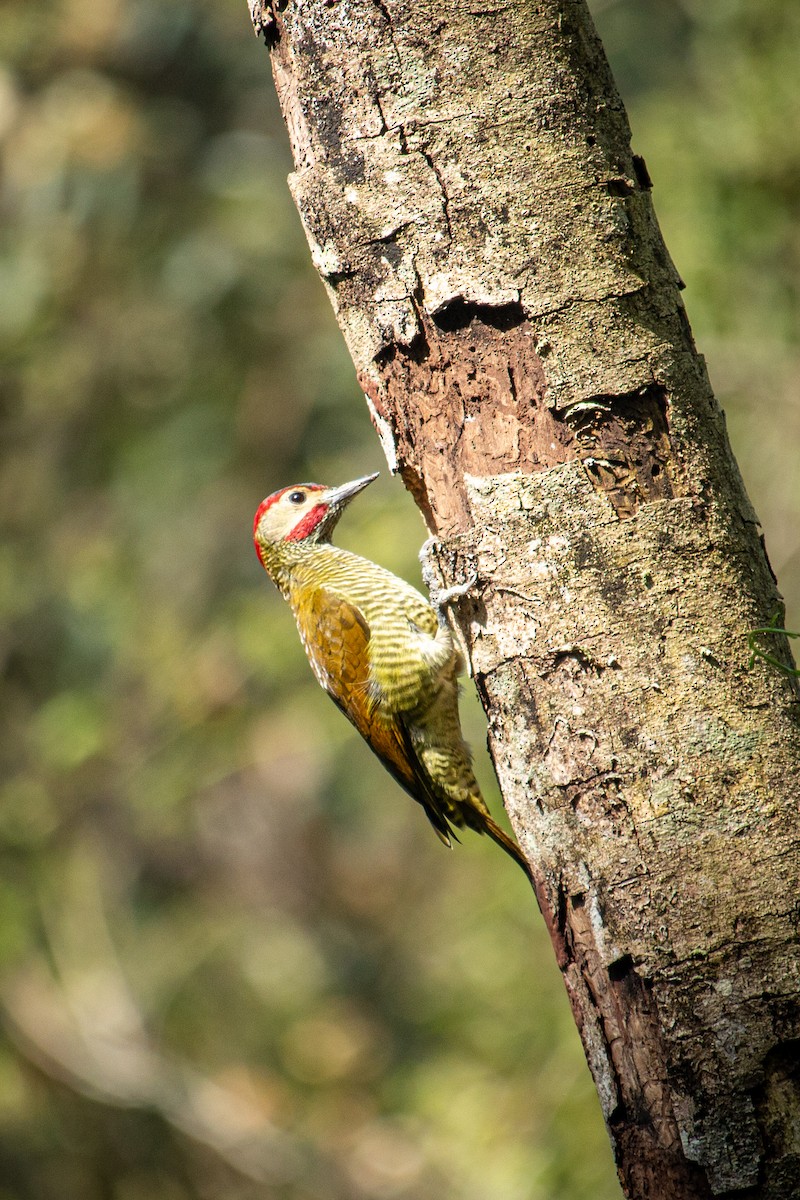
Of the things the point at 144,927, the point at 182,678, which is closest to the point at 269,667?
the point at 182,678

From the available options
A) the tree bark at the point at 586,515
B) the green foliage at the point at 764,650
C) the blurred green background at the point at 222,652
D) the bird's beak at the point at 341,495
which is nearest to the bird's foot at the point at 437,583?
the tree bark at the point at 586,515

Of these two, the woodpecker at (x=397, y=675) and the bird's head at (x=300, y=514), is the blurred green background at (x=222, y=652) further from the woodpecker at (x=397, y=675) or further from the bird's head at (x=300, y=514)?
the woodpecker at (x=397, y=675)

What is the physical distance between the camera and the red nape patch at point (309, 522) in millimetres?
3879

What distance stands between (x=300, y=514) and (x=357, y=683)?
0.84 m

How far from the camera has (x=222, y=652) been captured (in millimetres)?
6363

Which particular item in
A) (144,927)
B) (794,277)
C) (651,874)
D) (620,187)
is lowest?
(144,927)

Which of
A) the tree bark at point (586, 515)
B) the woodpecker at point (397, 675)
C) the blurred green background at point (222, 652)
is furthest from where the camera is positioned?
the blurred green background at point (222, 652)

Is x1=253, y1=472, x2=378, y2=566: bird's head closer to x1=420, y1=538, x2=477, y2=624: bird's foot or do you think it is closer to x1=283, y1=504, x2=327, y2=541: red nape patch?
x1=283, y1=504, x2=327, y2=541: red nape patch

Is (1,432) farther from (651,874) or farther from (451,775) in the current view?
(651,874)

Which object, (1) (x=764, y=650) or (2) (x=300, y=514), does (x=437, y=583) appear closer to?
(1) (x=764, y=650)

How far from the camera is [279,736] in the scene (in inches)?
266

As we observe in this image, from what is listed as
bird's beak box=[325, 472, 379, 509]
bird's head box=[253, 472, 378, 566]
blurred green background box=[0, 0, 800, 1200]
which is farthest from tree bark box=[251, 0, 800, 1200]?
blurred green background box=[0, 0, 800, 1200]

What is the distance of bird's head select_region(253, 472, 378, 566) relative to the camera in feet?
12.7

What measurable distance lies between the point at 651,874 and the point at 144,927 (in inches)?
270
